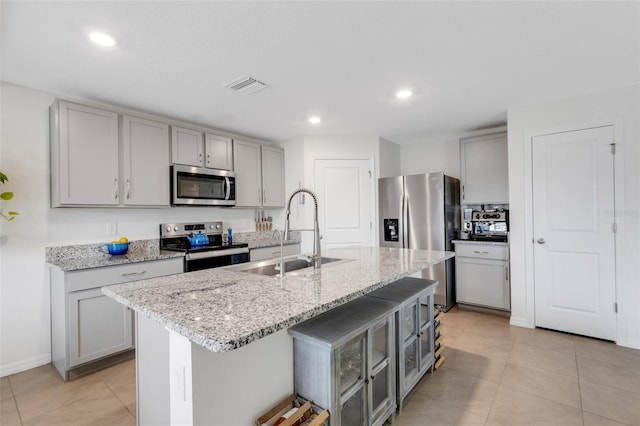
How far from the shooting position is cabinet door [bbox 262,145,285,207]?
13.4 ft

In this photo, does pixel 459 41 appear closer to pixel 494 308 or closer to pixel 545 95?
pixel 545 95

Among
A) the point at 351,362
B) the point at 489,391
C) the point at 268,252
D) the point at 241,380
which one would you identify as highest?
the point at 268,252

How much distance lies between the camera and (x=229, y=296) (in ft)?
4.09

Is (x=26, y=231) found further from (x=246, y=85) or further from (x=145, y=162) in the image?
(x=246, y=85)

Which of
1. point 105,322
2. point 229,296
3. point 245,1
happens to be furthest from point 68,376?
point 245,1

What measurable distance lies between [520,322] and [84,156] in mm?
4443

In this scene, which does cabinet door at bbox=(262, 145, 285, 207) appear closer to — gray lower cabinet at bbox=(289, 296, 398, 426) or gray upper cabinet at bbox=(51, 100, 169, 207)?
gray upper cabinet at bbox=(51, 100, 169, 207)

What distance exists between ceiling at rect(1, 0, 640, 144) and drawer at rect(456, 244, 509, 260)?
1547mm

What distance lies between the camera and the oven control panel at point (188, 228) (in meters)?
3.33

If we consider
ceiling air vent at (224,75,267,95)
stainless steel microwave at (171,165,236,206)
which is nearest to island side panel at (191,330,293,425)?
ceiling air vent at (224,75,267,95)

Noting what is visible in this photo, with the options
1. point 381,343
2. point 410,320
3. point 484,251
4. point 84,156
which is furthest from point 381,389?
point 84,156

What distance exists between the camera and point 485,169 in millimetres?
3783

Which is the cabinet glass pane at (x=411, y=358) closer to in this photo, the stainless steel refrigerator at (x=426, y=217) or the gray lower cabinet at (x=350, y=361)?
the gray lower cabinet at (x=350, y=361)

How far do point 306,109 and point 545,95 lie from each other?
228 cm
